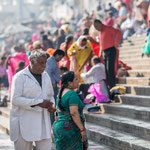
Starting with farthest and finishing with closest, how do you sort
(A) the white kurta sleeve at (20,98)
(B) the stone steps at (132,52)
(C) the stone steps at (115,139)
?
1. (B) the stone steps at (132,52)
2. (C) the stone steps at (115,139)
3. (A) the white kurta sleeve at (20,98)

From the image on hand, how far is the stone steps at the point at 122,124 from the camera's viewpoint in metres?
8.09

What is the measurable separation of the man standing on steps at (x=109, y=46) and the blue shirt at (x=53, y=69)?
192cm

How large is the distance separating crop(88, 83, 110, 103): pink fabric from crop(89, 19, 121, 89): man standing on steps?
36 cm

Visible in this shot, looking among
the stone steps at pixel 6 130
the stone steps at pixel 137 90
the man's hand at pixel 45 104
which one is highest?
the stone steps at pixel 137 90

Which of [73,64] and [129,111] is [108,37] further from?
[129,111]

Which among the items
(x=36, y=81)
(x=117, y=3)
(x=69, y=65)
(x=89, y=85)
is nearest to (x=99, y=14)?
(x=117, y=3)

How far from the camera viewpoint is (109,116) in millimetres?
9711

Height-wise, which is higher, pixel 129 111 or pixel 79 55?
pixel 79 55

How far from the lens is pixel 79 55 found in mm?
12414

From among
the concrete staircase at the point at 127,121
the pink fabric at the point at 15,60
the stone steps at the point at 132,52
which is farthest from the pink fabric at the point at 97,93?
the stone steps at the point at 132,52

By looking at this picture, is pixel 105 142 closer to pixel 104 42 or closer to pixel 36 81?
pixel 36 81

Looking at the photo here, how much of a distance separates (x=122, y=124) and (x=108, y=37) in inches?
130

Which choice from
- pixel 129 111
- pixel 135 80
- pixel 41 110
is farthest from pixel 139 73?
pixel 41 110

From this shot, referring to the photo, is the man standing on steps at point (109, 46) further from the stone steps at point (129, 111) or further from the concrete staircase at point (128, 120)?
the stone steps at point (129, 111)
